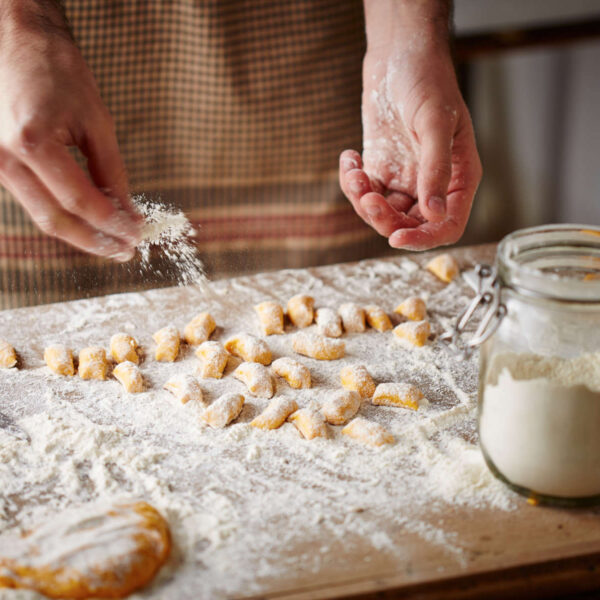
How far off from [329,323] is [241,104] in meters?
0.91

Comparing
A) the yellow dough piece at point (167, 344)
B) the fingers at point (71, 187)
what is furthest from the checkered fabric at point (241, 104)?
the fingers at point (71, 187)

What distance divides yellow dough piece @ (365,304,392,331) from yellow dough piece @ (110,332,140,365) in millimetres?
413

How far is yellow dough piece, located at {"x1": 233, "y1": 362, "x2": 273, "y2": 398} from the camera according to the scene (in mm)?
1076

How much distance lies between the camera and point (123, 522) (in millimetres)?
791

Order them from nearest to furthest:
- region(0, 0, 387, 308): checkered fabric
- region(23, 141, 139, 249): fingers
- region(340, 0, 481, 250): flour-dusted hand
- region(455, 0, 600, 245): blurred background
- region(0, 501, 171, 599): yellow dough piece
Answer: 1. region(0, 501, 171, 599): yellow dough piece
2. region(23, 141, 139, 249): fingers
3. region(340, 0, 481, 250): flour-dusted hand
4. region(0, 0, 387, 308): checkered fabric
5. region(455, 0, 600, 245): blurred background

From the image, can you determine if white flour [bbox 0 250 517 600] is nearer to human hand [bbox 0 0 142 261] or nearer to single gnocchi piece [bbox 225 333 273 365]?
single gnocchi piece [bbox 225 333 273 365]

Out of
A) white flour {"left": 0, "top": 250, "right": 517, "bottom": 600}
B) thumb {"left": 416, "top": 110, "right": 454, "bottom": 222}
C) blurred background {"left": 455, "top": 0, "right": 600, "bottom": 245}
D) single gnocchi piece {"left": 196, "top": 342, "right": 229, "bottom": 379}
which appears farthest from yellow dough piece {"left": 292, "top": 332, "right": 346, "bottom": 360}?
blurred background {"left": 455, "top": 0, "right": 600, "bottom": 245}

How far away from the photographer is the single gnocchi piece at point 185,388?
1048 millimetres

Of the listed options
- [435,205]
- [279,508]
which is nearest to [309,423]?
[279,508]

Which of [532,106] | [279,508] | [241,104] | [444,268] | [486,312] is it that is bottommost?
[279,508]

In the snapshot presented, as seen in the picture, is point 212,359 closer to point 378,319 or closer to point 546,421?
point 378,319

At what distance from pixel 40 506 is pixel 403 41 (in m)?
1.08

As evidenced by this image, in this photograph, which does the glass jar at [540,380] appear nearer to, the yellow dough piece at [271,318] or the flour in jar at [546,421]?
the flour in jar at [546,421]

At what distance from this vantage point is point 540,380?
2.52ft
